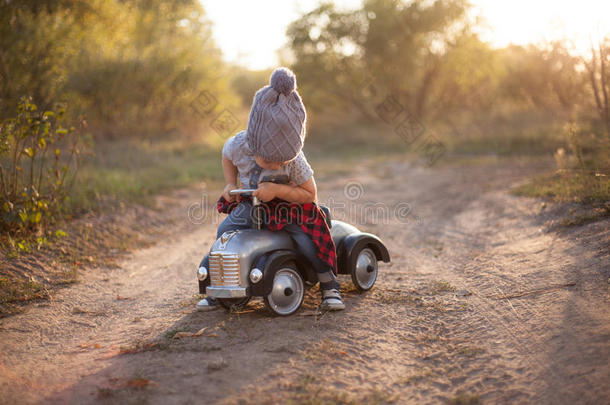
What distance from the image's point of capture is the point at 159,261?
6.41 m

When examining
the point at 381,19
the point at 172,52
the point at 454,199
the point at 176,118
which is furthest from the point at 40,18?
the point at 381,19

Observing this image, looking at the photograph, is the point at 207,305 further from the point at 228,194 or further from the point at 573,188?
the point at 573,188

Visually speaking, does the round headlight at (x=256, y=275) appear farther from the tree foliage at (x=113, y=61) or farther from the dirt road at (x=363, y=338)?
the tree foliage at (x=113, y=61)

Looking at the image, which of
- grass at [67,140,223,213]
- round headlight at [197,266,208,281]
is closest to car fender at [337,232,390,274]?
round headlight at [197,266,208,281]

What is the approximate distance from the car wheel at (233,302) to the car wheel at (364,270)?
1.05m

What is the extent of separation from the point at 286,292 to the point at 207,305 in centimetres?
73

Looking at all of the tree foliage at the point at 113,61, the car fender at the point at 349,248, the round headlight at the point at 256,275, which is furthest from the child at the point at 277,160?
the tree foliage at the point at 113,61

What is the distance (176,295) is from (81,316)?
0.87 m

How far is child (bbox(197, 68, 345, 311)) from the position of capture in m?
3.64

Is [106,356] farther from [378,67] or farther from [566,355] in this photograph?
[378,67]

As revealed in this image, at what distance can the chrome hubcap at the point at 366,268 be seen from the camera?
455 centimetres

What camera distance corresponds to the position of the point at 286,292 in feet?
12.8

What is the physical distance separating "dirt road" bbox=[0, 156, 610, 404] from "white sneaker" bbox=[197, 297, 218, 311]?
0.34ft

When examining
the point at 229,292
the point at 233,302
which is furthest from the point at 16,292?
the point at 229,292
